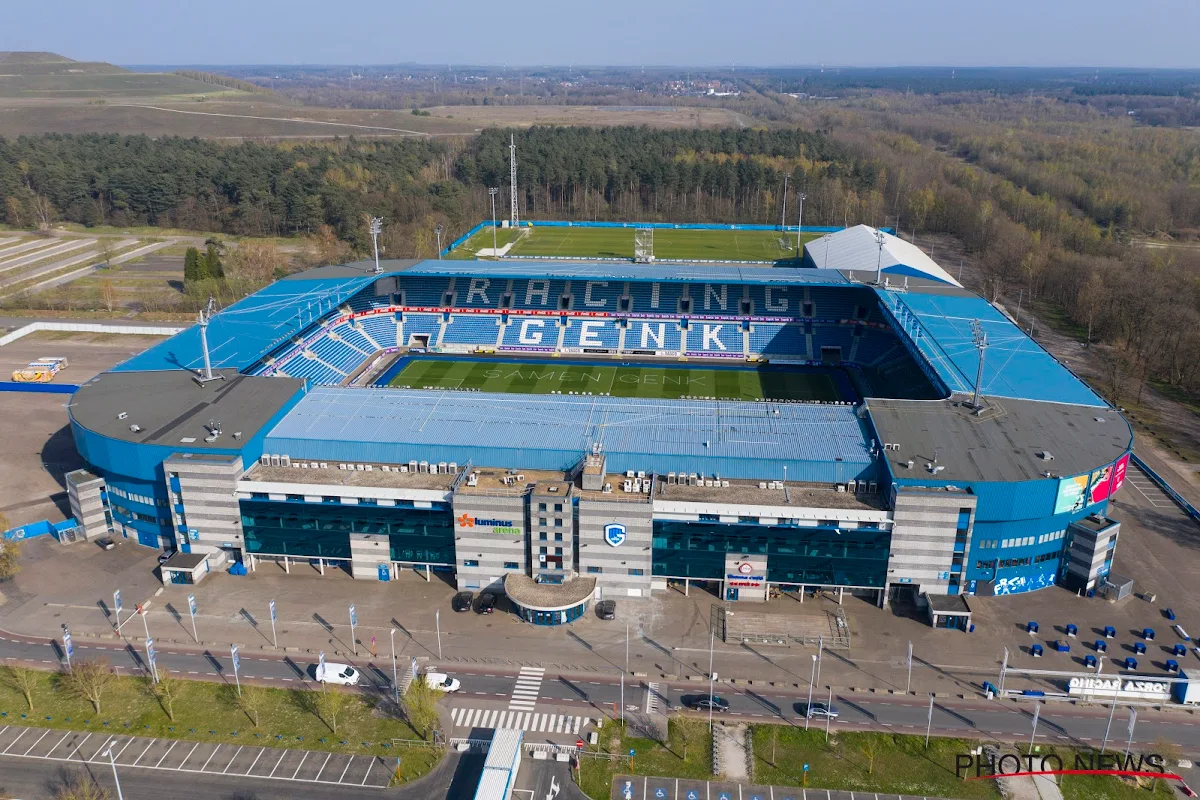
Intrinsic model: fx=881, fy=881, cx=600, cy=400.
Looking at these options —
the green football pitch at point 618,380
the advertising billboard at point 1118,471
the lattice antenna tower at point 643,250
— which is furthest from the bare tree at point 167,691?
the lattice antenna tower at point 643,250

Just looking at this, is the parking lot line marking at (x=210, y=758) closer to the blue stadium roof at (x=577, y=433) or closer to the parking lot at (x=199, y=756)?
the parking lot at (x=199, y=756)

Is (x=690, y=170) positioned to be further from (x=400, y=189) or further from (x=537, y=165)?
(x=400, y=189)

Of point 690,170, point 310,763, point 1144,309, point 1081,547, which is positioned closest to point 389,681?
point 310,763

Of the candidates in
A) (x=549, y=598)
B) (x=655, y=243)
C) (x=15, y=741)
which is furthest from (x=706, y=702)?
(x=655, y=243)

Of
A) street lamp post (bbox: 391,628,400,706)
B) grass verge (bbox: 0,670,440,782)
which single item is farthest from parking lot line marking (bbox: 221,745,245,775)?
street lamp post (bbox: 391,628,400,706)

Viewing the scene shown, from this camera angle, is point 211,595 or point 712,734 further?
point 211,595

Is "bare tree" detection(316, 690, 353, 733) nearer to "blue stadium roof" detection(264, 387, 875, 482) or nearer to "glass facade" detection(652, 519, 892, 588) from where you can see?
"blue stadium roof" detection(264, 387, 875, 482)
